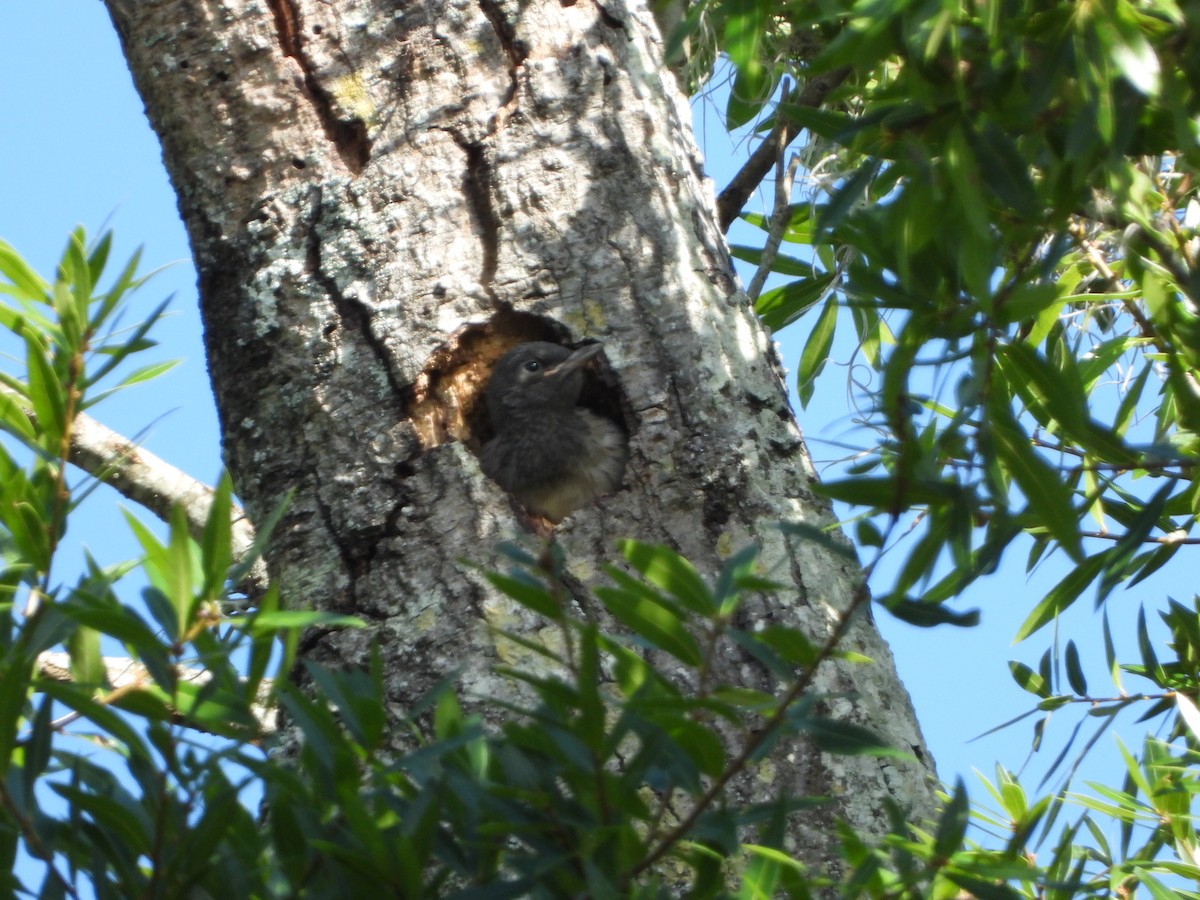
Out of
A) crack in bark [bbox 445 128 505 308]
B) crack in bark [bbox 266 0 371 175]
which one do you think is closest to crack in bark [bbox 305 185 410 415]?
crack in bark [bbox 266 0 371 175]

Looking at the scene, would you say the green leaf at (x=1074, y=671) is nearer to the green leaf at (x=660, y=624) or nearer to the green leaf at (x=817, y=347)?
the green leaf at (x=817, y=347)

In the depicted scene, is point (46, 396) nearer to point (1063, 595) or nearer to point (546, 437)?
point (546, 437)

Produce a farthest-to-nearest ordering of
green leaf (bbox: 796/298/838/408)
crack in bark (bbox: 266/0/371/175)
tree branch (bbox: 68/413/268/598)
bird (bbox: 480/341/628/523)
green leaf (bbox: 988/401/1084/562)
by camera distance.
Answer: tree branch (bbox: 68/413/268/598), green leaf (bbox: 796/298/838/408), bird (bbox: 480/341/628/523), crack in bark (bbox: 266/0/371/175), green leaf (bbox: 988/401/1084/562)

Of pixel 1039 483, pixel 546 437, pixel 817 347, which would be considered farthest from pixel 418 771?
pixel 817 347

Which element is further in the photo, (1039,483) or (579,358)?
(579,358)

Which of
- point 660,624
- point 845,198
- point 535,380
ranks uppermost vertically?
point 535,380

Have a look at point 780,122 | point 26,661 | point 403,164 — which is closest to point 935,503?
point 26,661

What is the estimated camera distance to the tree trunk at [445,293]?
2.67 m

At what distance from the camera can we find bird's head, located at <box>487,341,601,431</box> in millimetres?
3162

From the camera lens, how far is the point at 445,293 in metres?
2.95

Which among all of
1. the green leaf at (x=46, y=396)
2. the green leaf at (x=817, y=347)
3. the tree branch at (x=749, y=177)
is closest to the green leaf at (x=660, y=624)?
the green leaf at (x=46, y=396)

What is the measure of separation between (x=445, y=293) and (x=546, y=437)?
3.02 ft

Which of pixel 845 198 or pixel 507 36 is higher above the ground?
pixel 507 36

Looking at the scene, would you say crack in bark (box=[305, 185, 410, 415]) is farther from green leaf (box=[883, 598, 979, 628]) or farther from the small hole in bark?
green leaf (box=[883, 598, 979, 628])
